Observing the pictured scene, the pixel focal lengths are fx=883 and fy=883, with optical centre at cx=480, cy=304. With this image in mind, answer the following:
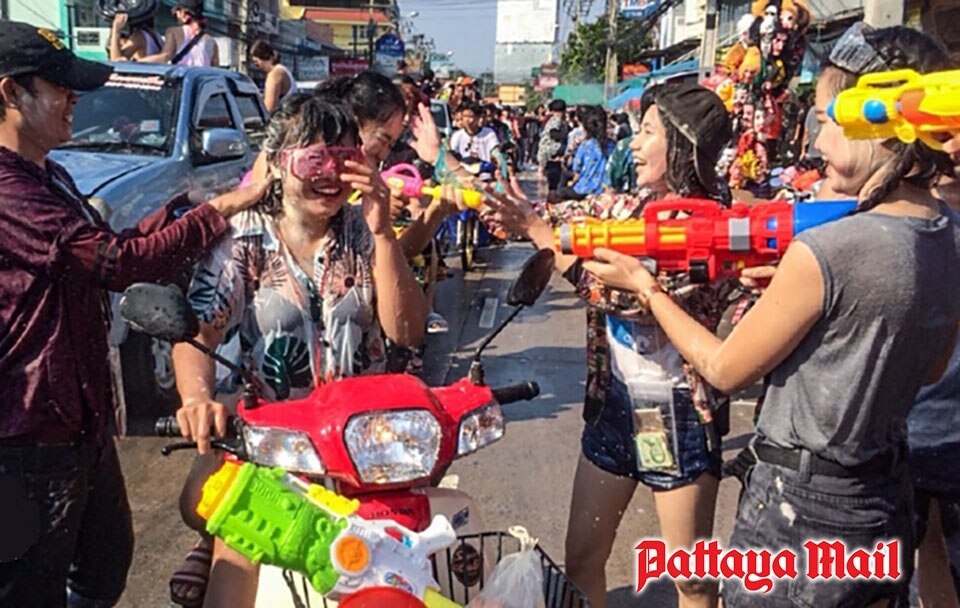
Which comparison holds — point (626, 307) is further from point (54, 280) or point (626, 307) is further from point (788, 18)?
point (788, 18)

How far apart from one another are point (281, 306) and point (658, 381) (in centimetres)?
118

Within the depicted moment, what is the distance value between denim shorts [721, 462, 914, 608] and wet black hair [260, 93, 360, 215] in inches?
56.1

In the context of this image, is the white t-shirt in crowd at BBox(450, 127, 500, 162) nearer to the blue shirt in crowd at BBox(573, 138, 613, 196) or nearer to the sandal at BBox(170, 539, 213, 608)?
the blue shirt in crowd at BBox(573, 138, 613, 196)

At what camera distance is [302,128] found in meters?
2.44

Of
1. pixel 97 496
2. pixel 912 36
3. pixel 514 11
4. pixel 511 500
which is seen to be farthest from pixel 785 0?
pixel 514 11

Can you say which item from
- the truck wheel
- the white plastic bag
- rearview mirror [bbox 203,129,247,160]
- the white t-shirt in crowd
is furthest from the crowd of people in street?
the white t-shirt in crowd

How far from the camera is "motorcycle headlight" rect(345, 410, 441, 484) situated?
71.7 inches

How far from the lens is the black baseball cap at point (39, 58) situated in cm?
236

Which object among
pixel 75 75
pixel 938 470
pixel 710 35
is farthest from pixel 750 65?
pixel 710 35

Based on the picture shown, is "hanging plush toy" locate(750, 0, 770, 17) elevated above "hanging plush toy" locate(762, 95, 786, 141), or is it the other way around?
"hanging plush toy" locate(750, 0, 770, 17)

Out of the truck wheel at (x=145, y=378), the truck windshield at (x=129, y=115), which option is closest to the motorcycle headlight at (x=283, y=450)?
the truck wheel at (x=145, y=378)

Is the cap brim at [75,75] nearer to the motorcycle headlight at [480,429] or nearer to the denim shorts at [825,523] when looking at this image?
the motorcycle headlight at [480,429]

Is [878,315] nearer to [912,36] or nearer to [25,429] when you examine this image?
[912,36]

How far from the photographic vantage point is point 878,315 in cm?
188
